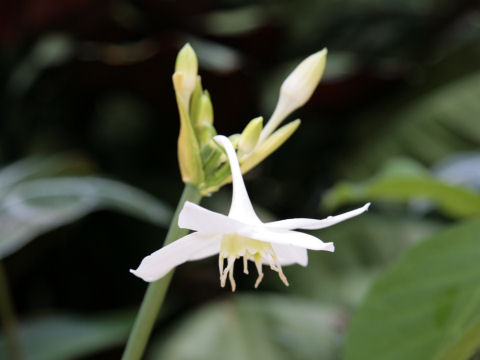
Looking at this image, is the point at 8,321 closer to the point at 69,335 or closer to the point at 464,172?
the point at 69,335

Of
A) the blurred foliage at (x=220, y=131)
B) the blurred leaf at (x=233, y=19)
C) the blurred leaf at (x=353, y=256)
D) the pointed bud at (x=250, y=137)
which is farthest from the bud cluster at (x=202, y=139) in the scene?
the blurred leaf at (x=233, y=19)

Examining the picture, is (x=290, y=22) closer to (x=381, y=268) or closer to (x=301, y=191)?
(x=301, y=191)

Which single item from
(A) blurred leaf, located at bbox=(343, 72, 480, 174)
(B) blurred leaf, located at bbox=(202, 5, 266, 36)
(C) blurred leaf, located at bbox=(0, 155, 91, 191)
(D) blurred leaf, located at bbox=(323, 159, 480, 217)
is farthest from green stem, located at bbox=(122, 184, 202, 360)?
(B) blurred leaf, located at bbox=(202, 5, 266, 36)

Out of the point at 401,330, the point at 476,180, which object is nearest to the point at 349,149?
the point at 476,180

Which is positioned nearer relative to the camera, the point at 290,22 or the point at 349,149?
the point at 349,149

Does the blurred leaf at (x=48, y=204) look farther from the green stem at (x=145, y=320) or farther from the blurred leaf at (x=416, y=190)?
the green stem at (x=145, y=320)

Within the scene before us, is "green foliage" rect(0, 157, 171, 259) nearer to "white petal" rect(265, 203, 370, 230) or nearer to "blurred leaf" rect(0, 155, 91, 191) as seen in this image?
"blurred leaf" rect(0, 155, 91, 191)
